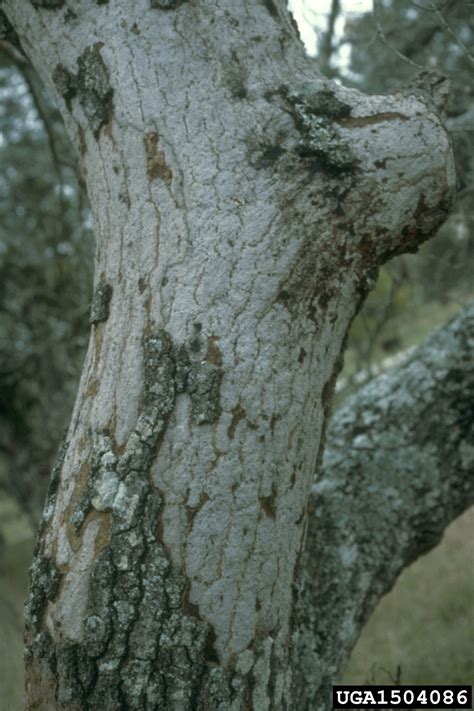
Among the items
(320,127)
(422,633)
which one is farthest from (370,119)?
(422,633)

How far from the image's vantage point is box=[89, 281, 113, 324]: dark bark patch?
1771 mm

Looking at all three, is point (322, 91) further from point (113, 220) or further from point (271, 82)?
point (113, 220)

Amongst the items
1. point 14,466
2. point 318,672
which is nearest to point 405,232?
point 318,672

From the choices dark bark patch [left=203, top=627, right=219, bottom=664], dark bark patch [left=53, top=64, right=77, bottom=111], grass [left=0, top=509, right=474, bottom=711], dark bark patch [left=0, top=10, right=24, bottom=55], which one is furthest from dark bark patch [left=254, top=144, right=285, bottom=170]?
grass [left=0, top=509, right=474, bottom=711]

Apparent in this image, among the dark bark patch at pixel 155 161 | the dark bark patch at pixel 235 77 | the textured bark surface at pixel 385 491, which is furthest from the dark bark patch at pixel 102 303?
the textured bark surface at pixel 385 491

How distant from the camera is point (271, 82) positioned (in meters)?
1.75

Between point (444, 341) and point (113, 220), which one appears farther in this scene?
point (444, 341)

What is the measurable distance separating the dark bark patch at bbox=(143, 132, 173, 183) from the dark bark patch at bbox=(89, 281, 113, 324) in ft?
0.87

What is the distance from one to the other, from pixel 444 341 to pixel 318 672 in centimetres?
113

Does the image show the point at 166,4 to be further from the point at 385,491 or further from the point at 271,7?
the point at 385,491

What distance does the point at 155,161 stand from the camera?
1.73 m

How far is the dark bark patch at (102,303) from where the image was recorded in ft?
5.81

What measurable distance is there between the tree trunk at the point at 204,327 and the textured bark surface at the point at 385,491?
0.60m

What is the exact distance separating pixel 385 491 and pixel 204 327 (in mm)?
1105
